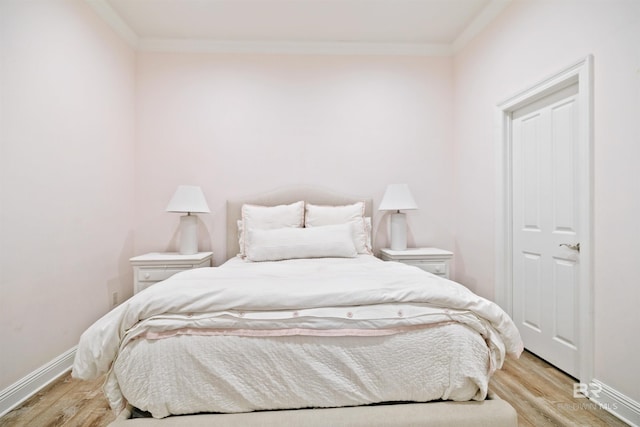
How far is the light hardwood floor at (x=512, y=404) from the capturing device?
163 cm

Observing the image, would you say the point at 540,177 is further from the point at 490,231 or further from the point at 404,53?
the point at 404,53

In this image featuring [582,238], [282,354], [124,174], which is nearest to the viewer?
[282,354]

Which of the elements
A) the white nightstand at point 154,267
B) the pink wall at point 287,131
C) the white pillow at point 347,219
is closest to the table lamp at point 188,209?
the white nightstand at point 154,267

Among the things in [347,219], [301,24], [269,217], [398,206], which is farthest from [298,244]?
[301,24]

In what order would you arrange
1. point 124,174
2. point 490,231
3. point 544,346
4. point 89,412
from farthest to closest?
point 124,174
point 490,231
point 544,346
point 89,412

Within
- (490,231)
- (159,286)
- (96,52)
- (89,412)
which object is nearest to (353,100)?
(490,231)

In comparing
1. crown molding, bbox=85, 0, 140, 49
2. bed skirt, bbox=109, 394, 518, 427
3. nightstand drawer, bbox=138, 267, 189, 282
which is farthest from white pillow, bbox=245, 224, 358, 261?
crown molding, bbox=85, 0, 140, 49

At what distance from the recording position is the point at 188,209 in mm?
2854

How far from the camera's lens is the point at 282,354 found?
1.31 meters

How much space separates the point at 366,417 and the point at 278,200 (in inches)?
88.5

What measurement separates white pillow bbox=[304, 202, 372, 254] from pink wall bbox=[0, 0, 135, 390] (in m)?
1.78

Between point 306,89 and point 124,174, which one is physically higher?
point 306,89

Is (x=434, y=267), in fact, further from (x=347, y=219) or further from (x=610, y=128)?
(x=610, y=128)

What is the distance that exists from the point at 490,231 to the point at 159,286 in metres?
2.62
